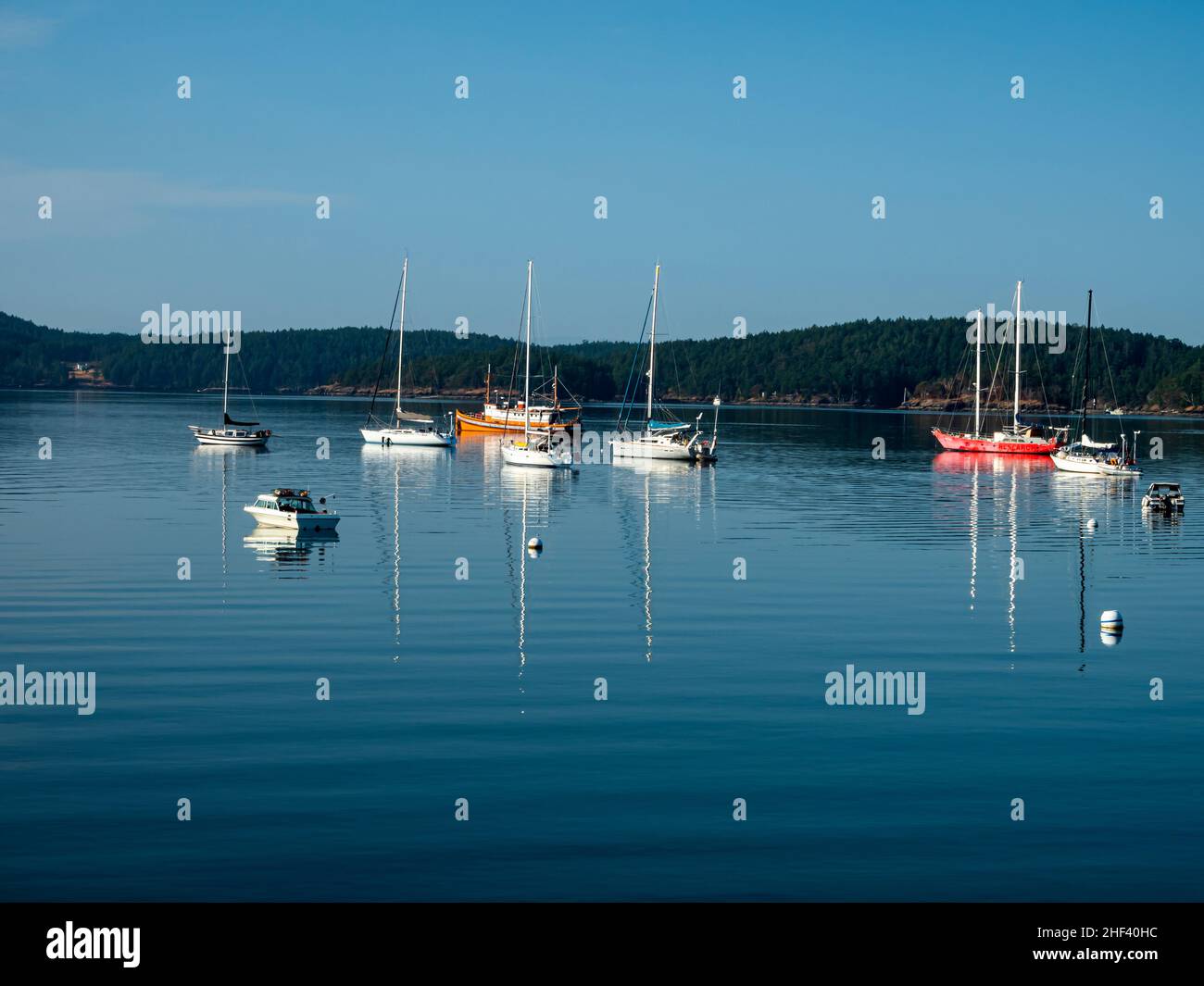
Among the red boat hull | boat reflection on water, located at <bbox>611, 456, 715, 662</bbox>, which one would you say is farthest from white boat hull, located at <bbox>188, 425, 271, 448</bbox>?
the red boat hull

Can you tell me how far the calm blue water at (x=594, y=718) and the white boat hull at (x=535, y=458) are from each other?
5179 cm

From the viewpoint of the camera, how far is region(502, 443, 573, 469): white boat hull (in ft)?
427

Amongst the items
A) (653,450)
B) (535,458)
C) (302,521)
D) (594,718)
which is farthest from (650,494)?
(594,718)

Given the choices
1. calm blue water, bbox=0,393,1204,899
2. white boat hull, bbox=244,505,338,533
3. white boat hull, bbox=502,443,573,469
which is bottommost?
calm blue water, bbox=0,393,1204,899

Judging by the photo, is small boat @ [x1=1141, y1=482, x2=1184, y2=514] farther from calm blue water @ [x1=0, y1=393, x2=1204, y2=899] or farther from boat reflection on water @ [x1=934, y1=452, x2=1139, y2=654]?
calm blue water @ [x1=0, y1=393, x2=1204, y2=899]

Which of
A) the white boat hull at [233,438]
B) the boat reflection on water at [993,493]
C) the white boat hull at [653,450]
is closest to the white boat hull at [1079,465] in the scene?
the boat reflection on water at [993,493]

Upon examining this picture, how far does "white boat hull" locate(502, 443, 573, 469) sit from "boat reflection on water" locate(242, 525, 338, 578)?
5587cm

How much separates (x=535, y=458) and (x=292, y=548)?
62968 millimetres

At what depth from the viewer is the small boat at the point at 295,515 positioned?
72875mm

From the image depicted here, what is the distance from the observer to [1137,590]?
58.1 m

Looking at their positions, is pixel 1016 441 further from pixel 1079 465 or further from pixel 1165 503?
pixel 1165 503
